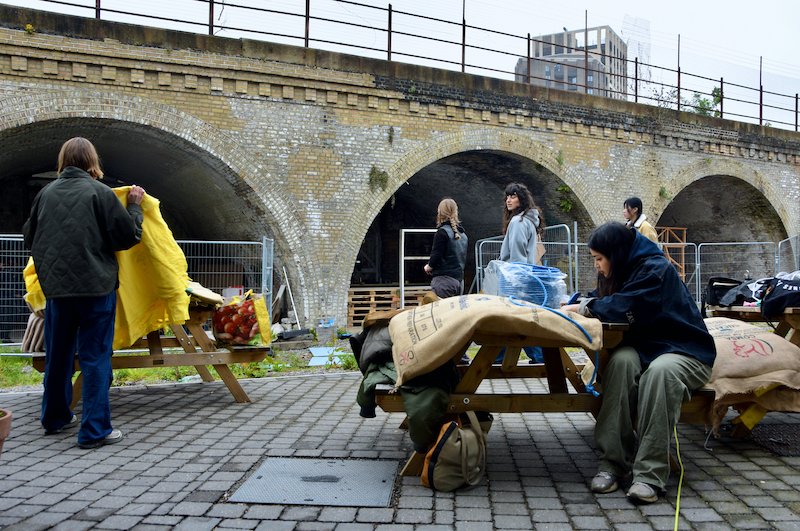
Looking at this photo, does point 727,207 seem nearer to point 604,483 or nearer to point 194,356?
point 604,483

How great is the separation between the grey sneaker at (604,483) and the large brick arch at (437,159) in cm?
820

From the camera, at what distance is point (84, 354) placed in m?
3.76

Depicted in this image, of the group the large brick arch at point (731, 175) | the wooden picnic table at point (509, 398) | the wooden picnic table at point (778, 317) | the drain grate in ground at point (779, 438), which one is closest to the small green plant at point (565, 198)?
the large brick arch at point (731, 175)

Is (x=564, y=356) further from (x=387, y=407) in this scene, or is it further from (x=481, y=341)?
(x=387, y=407)

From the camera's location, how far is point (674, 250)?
53.4 feet

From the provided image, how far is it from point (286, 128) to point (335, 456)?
828 cm

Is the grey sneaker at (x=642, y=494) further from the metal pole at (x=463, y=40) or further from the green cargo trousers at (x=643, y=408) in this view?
the metal pole at (x=463, y=40)

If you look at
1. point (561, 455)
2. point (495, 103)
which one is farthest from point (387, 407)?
point (495, 103)

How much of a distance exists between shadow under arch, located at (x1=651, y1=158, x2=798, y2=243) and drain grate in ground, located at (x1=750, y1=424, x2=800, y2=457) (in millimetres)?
11366

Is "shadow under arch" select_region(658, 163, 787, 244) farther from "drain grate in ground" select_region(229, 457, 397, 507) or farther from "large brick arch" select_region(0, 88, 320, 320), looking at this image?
"drain grate in ground" select_region(229, 457, 397, 507)

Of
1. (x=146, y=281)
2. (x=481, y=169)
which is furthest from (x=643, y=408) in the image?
(x=481, y=169)

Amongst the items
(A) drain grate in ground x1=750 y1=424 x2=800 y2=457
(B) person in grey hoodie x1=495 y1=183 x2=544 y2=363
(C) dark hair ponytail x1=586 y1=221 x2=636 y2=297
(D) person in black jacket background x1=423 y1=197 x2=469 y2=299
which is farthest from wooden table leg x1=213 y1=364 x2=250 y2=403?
(A) drain grate in ground x1=750 y1=424 x2=800 y2=457

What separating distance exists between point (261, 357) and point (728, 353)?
3793 mm

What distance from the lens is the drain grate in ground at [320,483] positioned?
279 cm
